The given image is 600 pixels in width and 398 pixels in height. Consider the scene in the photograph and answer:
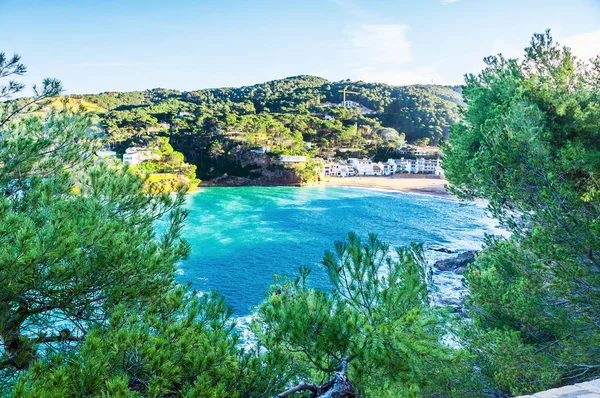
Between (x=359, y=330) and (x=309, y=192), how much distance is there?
37959mm

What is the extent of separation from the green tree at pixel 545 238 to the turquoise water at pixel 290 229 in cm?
410

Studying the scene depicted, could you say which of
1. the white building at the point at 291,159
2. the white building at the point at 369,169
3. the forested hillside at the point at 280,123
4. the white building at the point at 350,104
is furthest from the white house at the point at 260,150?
the white building at the point at 350,104

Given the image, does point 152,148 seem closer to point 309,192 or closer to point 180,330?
point 309,192

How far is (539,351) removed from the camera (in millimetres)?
4363

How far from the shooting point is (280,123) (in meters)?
54.2

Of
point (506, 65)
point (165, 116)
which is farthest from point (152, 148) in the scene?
point (506, 65)

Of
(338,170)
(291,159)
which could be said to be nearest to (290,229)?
(291,159)

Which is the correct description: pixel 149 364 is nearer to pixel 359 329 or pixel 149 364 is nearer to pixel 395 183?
pixel 359 329

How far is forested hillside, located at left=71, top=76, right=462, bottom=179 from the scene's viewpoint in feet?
158

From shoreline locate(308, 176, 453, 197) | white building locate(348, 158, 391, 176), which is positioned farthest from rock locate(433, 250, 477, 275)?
white building locate(348, 158, 391, 176)

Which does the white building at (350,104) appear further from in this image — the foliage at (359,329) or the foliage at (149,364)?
the foliage at (149,364)

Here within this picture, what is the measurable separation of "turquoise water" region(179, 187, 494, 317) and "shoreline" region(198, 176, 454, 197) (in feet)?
12.0

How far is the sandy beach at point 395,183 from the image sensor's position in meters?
42.0

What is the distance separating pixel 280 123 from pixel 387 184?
64.6 ft
